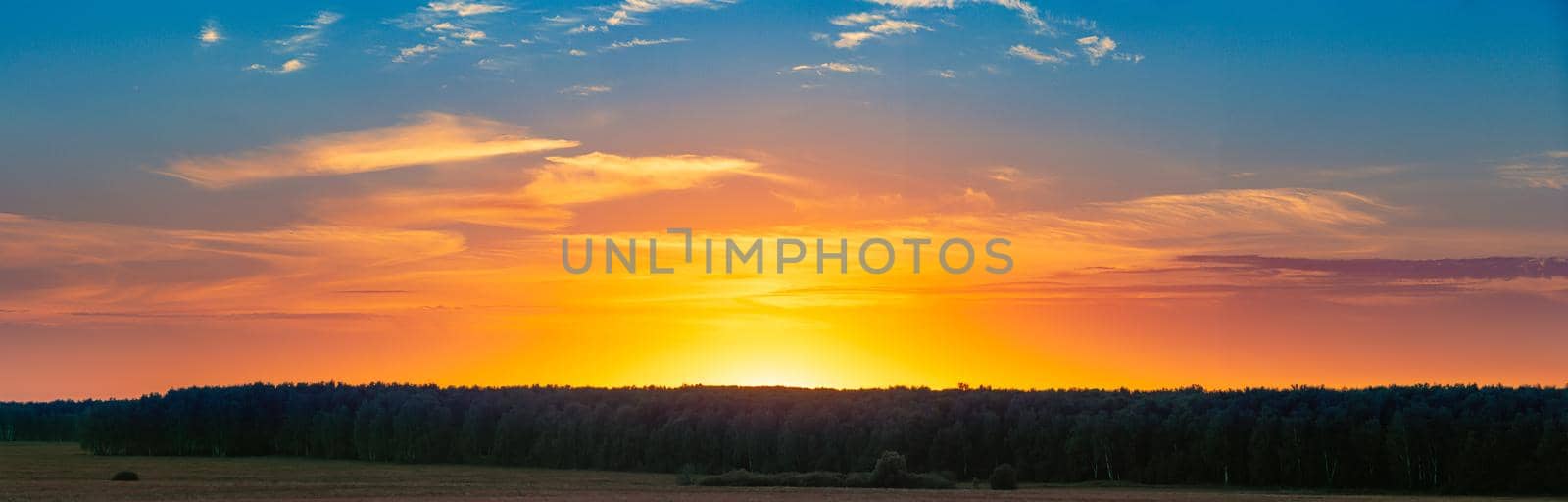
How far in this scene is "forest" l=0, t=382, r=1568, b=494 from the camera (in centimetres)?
11012

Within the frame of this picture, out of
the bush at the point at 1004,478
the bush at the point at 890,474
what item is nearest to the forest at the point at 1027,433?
the bush at the point at 1004,478

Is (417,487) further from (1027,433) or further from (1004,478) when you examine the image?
(1027,433)

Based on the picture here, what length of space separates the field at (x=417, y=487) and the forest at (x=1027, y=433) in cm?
924

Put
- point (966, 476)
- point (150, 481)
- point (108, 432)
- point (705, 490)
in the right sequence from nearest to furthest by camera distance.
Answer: point (705, 490)
point (150, 481)
point (966, 476)
point (108, 432)

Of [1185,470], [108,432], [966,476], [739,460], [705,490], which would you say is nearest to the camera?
[705,490]

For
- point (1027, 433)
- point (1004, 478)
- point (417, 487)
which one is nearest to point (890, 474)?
point (1004, 478)

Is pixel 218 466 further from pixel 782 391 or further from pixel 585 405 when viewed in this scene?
pixel 782 391

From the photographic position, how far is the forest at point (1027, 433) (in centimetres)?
11012

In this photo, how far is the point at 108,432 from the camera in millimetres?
186375

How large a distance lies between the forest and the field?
30.3 ft

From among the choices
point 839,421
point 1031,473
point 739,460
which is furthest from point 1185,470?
point 739,460

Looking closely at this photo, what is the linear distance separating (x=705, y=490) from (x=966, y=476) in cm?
3461

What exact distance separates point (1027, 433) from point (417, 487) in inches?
1993

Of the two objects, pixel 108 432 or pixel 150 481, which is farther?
pixel 108 432
